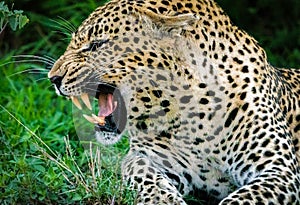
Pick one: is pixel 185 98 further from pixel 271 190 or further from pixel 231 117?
pixel 271 190

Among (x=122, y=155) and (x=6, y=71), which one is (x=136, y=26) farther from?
(x=6, y=71)

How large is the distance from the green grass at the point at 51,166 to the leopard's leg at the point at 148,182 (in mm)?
105

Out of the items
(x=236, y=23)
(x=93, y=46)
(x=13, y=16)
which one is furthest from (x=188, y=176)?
(x=236, y=23)

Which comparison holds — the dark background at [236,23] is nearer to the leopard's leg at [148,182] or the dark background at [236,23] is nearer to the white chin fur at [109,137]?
the leopard's leg at [148,182]

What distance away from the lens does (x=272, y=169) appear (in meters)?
6.13

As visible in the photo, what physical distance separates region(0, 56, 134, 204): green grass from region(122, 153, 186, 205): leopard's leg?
105 millimetres

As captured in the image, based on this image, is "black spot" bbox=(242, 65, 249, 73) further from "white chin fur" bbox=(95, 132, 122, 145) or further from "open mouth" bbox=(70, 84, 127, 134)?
"white chin fur" bbox=(95, 132, 122, 145)

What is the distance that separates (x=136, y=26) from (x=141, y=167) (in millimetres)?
1079

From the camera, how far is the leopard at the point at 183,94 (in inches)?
245

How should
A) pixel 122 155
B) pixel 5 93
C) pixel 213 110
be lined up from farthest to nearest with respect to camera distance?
pixel 5 93 < pixel 122 155 < pixel 213 110

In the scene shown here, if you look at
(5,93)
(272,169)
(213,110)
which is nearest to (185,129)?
→ (213,110)

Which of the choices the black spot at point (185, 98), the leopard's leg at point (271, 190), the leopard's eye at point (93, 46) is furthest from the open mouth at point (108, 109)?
the leopard's leg at point (271, 190)

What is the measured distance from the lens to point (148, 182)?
6449mm

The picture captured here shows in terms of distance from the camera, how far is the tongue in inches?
256
